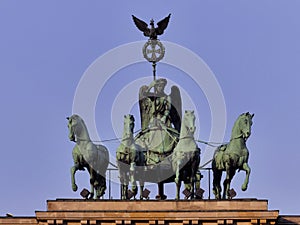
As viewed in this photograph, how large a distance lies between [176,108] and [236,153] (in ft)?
20.8

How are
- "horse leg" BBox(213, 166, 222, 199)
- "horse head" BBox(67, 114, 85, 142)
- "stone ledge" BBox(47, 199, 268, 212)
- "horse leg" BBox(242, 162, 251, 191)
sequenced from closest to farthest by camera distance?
"stone ledge" BBox(47, 199, 268, 212)
"horse leg" BBox(242, 162, 251, 191)
"horse head" BBox(67, 114, 85, 142)
"horse leg" BBox(213, 166, 222, 199)

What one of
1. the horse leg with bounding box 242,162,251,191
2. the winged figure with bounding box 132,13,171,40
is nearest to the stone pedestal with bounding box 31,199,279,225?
the horse leg with bounding box 242,162,251,191

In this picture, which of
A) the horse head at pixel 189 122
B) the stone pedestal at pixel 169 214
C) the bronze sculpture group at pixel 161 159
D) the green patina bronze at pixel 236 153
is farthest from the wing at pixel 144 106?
the stone pedestal at pixel 169 214

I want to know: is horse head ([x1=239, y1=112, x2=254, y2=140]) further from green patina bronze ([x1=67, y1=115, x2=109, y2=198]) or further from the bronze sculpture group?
green patina bronze ([x1=67, y1=115, x2=109, y2=198])

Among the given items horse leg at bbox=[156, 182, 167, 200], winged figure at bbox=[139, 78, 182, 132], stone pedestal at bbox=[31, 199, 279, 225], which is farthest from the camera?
winged figure at bbox=[139, 78, 182, 132]

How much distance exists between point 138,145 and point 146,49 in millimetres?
→ 7038

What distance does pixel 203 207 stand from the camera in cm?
8288

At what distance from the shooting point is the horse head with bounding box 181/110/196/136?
84375 millimetres

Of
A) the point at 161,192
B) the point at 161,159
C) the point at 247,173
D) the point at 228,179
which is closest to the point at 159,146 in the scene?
the point at 161,159

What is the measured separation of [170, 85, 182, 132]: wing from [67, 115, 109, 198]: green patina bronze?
5722mm

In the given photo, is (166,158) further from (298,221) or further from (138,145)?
(298,221)

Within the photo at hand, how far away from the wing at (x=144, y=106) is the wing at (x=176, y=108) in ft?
3.73

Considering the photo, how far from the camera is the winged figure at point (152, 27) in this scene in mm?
91812

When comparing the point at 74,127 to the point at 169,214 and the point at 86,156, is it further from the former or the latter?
the point at 169,214
